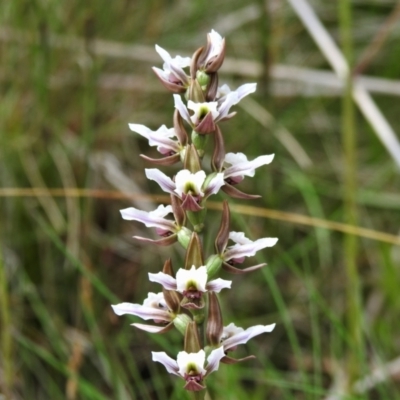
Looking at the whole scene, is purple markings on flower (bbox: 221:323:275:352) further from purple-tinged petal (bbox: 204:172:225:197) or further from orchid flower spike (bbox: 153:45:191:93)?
orchid flower spike (bbox: 153:45:191:93)

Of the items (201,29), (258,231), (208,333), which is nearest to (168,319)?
(208,333)

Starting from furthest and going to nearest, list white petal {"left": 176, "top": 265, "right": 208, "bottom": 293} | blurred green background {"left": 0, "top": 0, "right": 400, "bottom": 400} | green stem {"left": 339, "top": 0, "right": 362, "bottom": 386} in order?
blurred green background {"left": 0, "top": 0, "right": 400, "bottom": 400}
green stem {"left": 339, "top": 0, "right": 362, "bottom": 386}
white petal {"left": 176, "top": 265, "right": 208, "bottom": 293}

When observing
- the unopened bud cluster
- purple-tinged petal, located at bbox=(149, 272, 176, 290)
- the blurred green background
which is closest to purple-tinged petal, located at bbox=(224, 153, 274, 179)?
the unopened bud cluster

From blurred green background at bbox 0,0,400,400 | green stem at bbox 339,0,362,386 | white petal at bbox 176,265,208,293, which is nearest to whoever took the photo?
white petal at bbox 176,265,208,293

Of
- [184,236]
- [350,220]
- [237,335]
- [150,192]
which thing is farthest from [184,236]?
[150,192]

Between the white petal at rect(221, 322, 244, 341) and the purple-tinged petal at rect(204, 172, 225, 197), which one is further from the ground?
the purple-tinged petal at rect(204, 172, 225, 197)

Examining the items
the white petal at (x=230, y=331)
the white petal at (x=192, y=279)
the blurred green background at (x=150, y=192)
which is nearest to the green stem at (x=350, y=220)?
the blurred green background at (x=150, y=192)

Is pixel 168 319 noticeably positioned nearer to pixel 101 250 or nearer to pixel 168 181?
pixel 168 181

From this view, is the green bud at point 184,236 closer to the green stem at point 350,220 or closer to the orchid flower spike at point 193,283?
the orchid flower spike at point 193,283
